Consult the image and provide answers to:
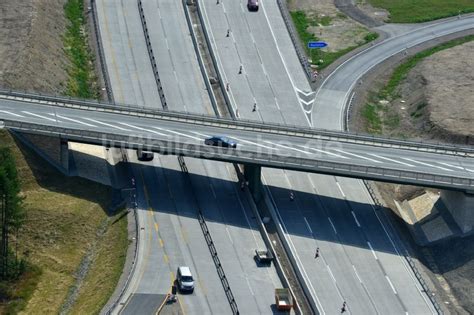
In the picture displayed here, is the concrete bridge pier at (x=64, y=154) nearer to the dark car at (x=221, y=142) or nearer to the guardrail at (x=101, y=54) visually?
the dark car at (x=221, y=142)

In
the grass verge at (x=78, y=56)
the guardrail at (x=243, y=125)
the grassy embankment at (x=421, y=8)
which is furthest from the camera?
the grassy embankment at (x=421, y=8)

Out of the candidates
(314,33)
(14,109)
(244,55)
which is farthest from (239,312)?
(314,33)

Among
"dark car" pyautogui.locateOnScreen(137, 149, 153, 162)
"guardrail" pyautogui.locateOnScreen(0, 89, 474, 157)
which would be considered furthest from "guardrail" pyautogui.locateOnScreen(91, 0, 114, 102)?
"dark car" pyautogui.locateOnScreen(137, 149, 153, 162)

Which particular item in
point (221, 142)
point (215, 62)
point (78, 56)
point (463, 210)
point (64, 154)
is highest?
point (221, 142)

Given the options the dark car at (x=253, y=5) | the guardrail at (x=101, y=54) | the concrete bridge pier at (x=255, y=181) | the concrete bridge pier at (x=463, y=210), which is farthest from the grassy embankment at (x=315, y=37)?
the concrete bridge pier at (x=463, y=210)

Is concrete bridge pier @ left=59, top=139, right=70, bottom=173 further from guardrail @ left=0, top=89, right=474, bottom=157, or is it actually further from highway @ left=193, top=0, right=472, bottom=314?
highway @ left=193, top=0, right=472, bottom=314

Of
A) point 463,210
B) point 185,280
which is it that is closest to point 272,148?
point 463,210

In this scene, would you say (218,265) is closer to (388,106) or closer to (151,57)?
(388,106)
